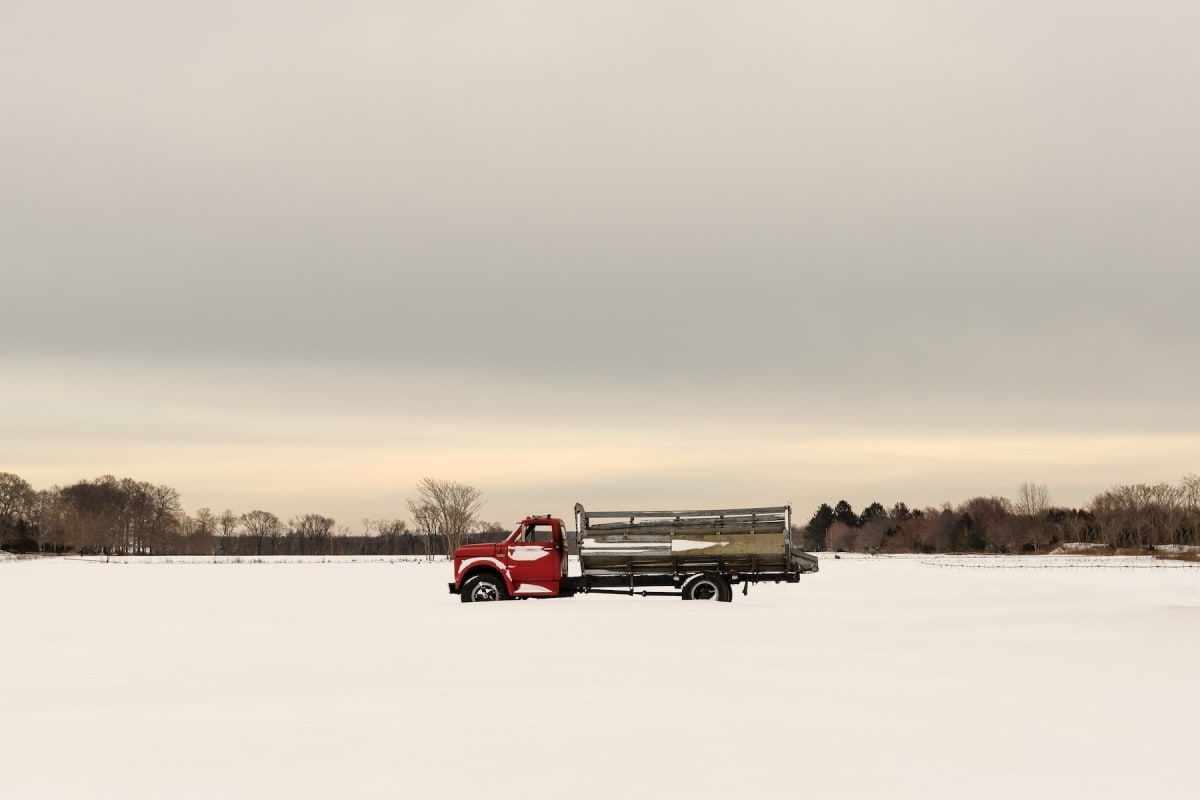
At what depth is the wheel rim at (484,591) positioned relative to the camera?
29766mm

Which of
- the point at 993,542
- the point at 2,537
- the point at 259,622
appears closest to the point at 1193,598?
the point at 259,622

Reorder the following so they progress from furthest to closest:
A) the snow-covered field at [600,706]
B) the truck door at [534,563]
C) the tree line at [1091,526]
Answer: the tree line at [1091,526], the truck door at [534,563], the snow-covered field at [600,706]

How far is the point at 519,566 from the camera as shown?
97.1 feet

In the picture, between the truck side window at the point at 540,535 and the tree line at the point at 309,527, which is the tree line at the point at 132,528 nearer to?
the tree line at the point at 309,527

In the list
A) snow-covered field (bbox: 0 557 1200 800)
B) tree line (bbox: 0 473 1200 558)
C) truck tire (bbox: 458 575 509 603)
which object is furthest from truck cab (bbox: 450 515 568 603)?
tree line (bbox: 0 473 1200 558)

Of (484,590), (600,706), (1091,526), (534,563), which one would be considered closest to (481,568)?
(484,590)

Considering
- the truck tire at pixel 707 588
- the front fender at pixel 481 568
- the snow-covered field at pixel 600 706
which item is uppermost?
the front fender at pixel 481 568

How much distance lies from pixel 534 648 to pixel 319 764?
9159 millimetres

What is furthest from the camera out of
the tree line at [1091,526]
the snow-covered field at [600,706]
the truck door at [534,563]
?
the tree line at [1091,526]

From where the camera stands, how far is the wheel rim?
97.7 ft

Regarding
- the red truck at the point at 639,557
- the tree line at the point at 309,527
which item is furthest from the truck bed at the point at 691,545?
the tree line at the point at 309,527

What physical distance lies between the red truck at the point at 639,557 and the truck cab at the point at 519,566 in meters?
0.03

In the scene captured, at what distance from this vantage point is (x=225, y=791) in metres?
9.06

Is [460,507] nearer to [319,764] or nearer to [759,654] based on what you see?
[759,654]
